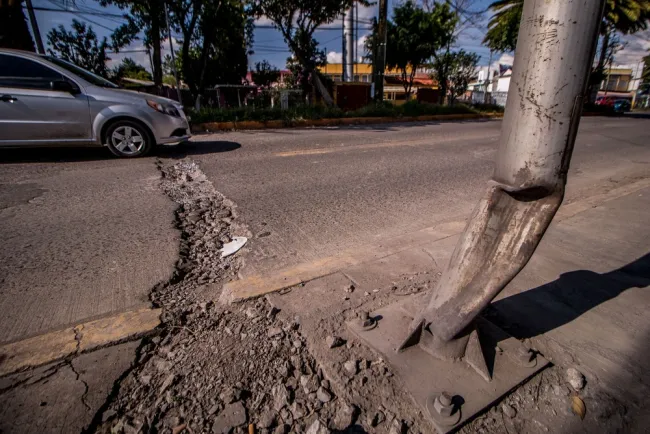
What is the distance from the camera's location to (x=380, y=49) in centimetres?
1487

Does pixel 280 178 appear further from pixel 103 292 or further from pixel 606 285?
pixel 606 285

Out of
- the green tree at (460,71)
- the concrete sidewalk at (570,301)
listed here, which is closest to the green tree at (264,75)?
the green tree at (460,71)

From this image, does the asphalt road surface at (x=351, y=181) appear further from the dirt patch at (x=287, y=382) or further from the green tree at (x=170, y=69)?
the green tree at (x=170, y=69)

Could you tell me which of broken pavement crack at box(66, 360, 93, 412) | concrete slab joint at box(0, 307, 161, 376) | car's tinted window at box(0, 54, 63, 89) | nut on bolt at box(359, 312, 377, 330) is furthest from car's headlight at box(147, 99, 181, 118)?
nut on bolt at box(359, 312, 377, 330)

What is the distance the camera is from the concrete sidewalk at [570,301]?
137 cm

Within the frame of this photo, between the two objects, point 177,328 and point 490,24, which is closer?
point 177,328

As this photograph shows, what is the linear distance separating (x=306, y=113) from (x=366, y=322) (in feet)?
35.5

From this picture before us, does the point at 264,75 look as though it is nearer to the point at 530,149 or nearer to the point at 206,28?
the point at 206,28

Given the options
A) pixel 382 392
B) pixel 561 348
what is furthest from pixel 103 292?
pixel 561 348

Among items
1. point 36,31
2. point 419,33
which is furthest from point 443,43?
point 36,31

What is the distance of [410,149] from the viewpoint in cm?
662

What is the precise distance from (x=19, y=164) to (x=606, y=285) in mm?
7066

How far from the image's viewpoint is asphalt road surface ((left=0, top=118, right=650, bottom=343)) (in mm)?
2088

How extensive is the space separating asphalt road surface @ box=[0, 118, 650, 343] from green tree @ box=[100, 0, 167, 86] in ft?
36.4
